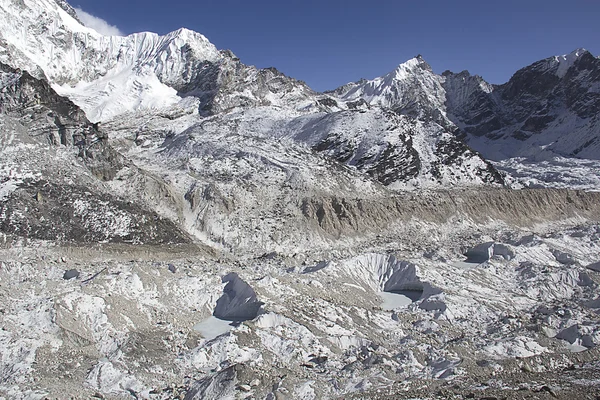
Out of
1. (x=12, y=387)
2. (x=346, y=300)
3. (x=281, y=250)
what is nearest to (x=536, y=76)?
(x=281, y=250)

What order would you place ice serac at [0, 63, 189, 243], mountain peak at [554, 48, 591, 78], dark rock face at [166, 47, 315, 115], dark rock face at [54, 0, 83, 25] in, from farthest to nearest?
1. mountain peak at [554, 48, 591, 78]
2. dark rock face at [54, 0, 83, 25]
3. dark rock face at [166, 47, 315, 115]
4. ice serac at [0, 63, 189, 243]

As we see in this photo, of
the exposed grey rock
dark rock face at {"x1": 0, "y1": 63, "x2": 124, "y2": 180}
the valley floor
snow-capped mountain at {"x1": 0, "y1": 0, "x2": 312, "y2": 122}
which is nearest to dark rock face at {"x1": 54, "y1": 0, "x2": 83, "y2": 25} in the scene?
snow-capped mountain at {"x1": 0, "y1": 0, "x2": 312, "y2": 122}

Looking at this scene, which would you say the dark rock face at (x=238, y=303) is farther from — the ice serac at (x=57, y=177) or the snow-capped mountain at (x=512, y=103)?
the snow-capped mountain at (x=512, y=103)

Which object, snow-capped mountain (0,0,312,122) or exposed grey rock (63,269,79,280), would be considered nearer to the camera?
exposed grey rock (63,269,79,280)

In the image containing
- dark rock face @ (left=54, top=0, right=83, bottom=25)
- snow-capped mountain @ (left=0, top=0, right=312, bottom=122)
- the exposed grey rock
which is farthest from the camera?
dark rock face @ (left=54, top=0, right=83, bottom=25)

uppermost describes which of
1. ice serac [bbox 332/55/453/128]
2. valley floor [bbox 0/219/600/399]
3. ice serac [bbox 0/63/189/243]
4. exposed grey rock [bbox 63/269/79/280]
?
ice serac [bbox 332/55/453/128]

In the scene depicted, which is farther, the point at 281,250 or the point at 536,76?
the point at 536,76

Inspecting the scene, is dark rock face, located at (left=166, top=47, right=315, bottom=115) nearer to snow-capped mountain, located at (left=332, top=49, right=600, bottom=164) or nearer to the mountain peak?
snow-capped mountain, located at (left=332, top=49, right=600, bottom=164)

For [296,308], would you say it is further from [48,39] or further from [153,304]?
[48,39]

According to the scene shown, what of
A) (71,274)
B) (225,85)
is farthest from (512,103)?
(71,274)
